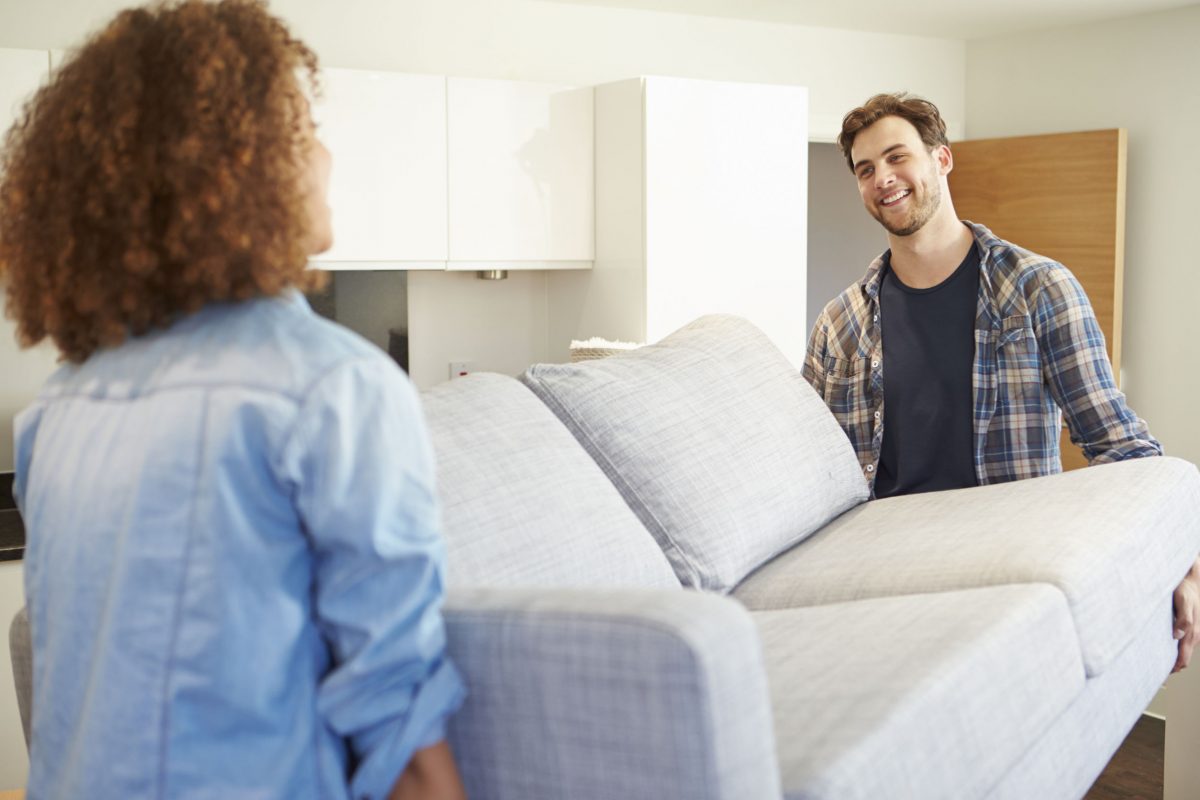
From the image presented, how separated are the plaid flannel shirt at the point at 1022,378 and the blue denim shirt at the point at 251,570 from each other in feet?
5.54

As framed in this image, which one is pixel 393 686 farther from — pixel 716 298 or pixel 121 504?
pixel 716 298

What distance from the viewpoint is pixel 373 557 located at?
920 millimetres

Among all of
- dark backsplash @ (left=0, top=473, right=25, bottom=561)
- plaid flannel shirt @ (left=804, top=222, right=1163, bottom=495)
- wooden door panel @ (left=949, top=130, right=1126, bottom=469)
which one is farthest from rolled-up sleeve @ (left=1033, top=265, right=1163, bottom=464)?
wooden door panel @ (left=949, top=130, right=1126, bottom=469)

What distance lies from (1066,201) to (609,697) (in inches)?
185

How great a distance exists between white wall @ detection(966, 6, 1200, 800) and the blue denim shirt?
4720mm

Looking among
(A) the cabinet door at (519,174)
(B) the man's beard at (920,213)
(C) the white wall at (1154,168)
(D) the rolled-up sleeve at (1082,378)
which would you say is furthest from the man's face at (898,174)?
(C) the white wall at (1154,168)

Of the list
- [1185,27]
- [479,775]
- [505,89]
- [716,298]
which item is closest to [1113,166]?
[1185,27]

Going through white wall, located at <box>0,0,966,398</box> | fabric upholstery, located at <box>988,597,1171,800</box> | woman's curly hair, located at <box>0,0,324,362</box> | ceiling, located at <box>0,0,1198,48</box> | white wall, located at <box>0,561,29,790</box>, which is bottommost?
white wall, located at <box>0,561,29,790</box>

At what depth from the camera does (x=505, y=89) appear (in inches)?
157

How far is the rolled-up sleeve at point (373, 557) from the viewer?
35.9 inches

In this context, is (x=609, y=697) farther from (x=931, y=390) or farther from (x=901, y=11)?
(x=901, y=11)

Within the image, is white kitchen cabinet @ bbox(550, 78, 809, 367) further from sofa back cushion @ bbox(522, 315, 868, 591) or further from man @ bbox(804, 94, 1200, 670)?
sofa back cushion @ bbox(522, 315, 868, 591)

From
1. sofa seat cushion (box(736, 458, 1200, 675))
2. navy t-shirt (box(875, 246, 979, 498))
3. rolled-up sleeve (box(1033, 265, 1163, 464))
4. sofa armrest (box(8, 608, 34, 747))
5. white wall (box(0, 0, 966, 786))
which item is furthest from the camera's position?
white wall (box(0, 0, 966, 786))

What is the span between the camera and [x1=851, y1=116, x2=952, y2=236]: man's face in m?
2.60
